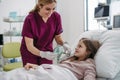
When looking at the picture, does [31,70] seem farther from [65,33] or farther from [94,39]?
[65,33]

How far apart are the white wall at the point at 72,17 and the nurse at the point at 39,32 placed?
1.72 m

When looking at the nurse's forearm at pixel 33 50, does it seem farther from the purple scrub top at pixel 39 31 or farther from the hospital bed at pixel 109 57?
the hospital bed at pixel 109 57

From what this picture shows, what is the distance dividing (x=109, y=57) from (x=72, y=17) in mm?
2248

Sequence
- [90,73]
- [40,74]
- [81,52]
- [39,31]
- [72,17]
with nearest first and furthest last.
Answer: [40,74], [90,73], [81,52], [39,31], [72,17]

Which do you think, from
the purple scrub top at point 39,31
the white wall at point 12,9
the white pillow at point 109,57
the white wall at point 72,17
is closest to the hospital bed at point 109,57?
the white pillow at point 109,57

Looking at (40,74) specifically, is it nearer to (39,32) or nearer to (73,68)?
(73,68)

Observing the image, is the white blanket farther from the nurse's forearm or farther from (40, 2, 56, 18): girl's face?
(40, 2, 56, 18): girl's face

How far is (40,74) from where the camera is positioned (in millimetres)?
1221

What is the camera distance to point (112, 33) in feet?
5.07

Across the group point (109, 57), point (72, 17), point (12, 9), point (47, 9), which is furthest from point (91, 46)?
point (12, 9)

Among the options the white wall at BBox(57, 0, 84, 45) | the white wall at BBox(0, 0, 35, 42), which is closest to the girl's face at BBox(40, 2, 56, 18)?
the white wall at BBox(57, 0, 84, 45)

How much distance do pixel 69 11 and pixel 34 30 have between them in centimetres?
198

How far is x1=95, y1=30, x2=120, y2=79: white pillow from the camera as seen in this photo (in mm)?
1317

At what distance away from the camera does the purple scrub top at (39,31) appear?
168cm
